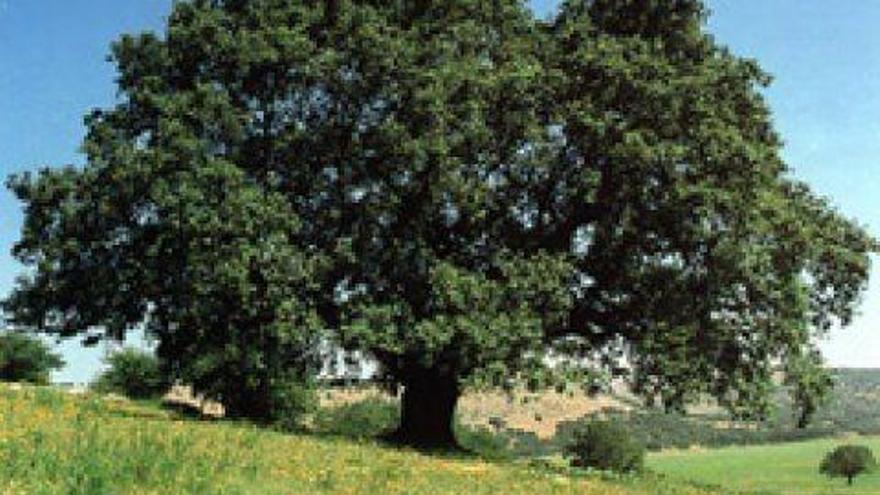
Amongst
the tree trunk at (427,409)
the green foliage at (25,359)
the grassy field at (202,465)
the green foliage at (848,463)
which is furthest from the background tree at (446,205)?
the green foliage at (848,463)

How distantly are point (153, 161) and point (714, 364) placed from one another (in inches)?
716

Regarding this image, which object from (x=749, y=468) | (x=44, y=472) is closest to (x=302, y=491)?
(x=44, y=472)

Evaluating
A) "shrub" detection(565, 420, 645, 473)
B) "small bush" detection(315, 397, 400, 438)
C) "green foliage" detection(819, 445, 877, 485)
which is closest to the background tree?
"small bush" detection(315, 397, 400, 438)

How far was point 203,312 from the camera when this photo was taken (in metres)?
36.6

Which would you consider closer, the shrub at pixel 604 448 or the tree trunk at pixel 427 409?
the tree trunk at pixel 427 409

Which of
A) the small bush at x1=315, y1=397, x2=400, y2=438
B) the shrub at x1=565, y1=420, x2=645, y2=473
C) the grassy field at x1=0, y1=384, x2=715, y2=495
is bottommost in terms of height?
the grassy field at x1=0, y1=384, x2=715, y2=495

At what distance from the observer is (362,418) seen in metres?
140

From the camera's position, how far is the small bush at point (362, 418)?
138 meters

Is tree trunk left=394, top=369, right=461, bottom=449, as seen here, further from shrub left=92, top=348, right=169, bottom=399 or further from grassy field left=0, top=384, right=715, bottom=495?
shrub left=92, top=348, right=169, bottom=399

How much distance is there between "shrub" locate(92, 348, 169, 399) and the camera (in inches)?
3826

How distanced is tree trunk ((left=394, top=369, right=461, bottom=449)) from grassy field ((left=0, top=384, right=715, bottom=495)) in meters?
10.9

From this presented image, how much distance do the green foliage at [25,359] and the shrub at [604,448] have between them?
59.9m

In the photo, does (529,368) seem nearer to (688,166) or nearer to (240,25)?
(688,166)

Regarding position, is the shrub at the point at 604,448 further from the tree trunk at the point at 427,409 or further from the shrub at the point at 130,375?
the tree trunk at the point at 427,409
